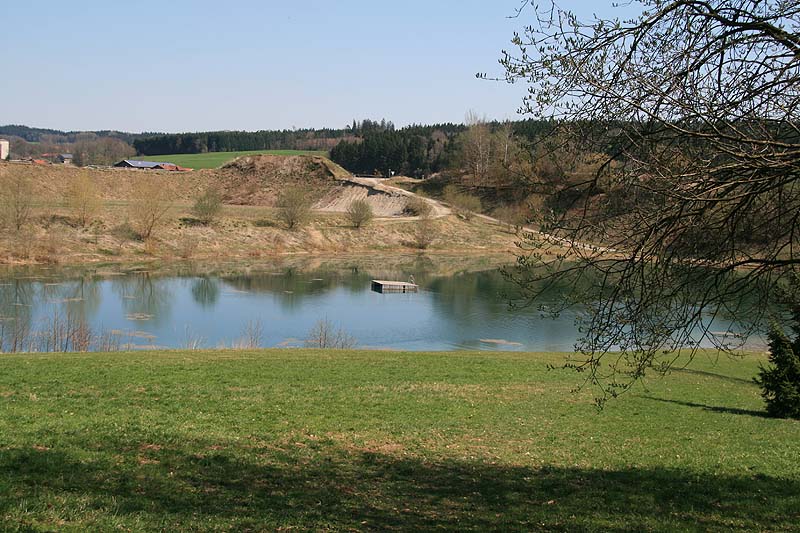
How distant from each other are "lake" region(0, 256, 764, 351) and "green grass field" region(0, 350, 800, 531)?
826 cm

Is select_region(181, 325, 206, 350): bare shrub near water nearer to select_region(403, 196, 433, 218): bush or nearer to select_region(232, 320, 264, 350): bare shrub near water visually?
select_region(232, 320, 264, 350): bare shrub near water

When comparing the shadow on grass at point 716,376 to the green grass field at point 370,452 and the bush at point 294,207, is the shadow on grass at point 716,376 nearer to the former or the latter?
the green grass field at point 370,452

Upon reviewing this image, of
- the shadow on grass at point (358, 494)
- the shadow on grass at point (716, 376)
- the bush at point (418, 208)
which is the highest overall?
the bush at point (418, 208)

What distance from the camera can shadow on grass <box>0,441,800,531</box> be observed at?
6113mm

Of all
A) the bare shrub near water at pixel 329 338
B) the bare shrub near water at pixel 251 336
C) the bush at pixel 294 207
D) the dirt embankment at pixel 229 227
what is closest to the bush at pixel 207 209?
the dirt embankment at pixel 229 227

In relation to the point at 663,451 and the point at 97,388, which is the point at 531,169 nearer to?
the point at 663,451

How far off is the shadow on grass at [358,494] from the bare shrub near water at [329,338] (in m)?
15.5

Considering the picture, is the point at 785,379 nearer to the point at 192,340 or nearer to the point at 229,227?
the point at 192,340

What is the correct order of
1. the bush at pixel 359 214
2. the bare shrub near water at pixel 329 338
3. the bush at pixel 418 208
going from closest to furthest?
the bare shrub near water at pixel 329 338
the bush at pixel 359 214
the bush at pixel 418 208

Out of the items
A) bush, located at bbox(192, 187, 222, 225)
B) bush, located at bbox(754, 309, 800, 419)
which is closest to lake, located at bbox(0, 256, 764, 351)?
bush, located at bbox(754, 309, 800, 419)

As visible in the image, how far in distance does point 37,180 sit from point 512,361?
70.9 m

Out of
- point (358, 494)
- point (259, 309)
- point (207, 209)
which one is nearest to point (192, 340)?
point (259, 309)

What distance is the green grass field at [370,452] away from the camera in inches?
253

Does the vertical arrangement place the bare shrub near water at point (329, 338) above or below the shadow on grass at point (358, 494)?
below
